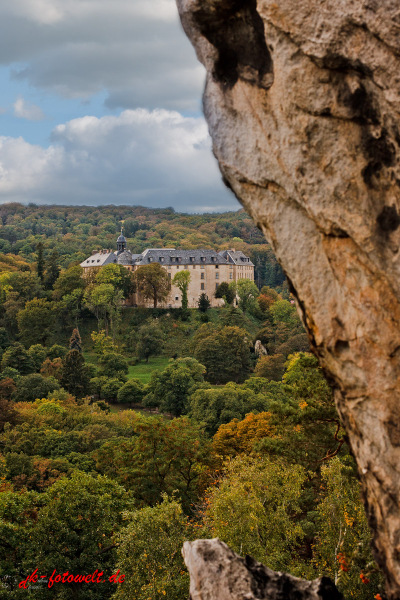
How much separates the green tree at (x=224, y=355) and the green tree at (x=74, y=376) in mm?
14081

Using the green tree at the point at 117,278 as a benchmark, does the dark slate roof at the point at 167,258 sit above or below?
above

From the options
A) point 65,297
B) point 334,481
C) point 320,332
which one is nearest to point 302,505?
point 334,481

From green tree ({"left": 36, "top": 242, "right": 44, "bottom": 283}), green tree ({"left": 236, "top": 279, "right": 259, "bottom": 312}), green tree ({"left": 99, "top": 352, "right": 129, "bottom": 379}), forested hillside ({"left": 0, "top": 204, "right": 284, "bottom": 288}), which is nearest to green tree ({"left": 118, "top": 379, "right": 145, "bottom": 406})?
green tree ({"left": 99, "top": 352, "right": 129, "bottom": 379})

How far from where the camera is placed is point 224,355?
65.1 metres

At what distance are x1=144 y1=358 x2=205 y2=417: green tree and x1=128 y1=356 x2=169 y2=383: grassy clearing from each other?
20.3ft

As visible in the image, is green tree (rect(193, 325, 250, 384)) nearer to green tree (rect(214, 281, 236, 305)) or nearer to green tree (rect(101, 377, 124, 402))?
green tree (rect(101, 377, 124, 402))

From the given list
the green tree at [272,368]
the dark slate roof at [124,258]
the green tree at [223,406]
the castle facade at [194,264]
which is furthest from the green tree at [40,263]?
the green tree at [223,406]

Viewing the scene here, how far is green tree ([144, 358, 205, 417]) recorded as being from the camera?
173ft

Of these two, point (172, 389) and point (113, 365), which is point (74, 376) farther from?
point (172, 389)

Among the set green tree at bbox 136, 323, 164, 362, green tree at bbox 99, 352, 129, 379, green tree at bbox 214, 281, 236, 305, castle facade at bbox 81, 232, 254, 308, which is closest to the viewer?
green tree at bbox 99, 352, 129, 379

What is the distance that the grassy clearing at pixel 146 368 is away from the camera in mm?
62556

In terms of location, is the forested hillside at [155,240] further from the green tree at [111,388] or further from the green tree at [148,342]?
the green tree at [111,388]

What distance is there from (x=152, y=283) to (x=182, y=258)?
394 inches

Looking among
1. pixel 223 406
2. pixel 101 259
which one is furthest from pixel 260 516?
pixel 101 259
